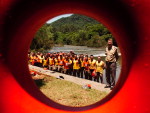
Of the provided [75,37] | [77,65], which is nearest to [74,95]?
[77,65]

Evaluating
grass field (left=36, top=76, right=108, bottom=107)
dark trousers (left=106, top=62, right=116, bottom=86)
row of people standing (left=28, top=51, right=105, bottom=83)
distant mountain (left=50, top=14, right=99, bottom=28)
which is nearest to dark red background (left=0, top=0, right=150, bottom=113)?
grass field (left=36, top=76, right=108, bottom=107)

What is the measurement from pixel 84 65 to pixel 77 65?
366 mm

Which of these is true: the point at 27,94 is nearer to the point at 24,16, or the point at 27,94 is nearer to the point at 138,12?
the point at 24,16

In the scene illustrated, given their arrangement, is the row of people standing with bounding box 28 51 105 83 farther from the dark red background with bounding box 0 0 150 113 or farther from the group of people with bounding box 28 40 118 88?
the dark red background with bounding box 0 0 150 113

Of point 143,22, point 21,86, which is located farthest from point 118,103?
point 21,86

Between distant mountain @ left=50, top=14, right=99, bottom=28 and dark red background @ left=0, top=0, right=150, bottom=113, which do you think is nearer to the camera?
dark red background @ left=0, top=0, right=150, bottom=113

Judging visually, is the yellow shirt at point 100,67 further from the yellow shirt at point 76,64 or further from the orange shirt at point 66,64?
the orange shirt at point 66,64

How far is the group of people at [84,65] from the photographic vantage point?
240 inches

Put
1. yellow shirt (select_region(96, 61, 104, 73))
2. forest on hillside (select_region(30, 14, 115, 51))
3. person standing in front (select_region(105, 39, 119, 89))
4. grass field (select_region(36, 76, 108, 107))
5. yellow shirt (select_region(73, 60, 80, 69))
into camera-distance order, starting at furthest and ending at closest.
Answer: forest on hillside (select_region(30, 14, 115, 51)) < yellow shirt (select_region(73, 60, 80, 69)) < yellow shirt (select_region(96, 61, 104, 73)) < person standing in front (select_region(105, 39, 119, 89)) < grass field (select_region(36, 76, 108, 107))

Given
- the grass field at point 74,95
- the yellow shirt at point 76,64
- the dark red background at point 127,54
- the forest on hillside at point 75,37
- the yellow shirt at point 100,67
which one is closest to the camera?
the dark red background at point 127,54

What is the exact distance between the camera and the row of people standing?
920 cm

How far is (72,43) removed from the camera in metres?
80.4

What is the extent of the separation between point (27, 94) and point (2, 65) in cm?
35

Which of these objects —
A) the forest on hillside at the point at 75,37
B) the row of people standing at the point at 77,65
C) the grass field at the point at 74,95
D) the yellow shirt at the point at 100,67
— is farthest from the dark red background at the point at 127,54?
the forest on hillside at the point at 75,37
